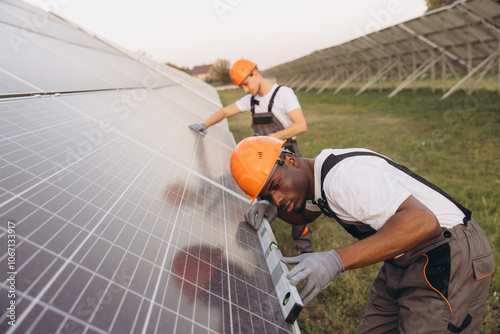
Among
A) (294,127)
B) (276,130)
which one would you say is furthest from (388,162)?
(276,130)

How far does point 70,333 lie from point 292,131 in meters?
3.02

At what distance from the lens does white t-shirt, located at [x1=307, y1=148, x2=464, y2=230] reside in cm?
148

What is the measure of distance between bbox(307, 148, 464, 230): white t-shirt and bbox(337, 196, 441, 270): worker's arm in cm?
5

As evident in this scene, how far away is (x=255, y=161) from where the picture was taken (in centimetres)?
196

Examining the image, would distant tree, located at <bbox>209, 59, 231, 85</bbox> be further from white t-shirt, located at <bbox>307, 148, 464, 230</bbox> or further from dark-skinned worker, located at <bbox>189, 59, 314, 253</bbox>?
white t-shirt, located at <bbox>307, 148, 464, 230</bbox>

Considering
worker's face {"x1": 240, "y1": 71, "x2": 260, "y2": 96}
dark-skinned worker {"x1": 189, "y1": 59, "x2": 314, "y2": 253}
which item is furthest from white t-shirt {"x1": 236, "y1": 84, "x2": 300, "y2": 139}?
worker's face {"x1": 240, "y1": 71, "x2": 260, "y2": 96}

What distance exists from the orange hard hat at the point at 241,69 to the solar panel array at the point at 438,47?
10271 millimetres

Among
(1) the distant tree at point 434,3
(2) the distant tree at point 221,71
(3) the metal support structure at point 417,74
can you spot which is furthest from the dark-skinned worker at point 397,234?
(2) the distant tree at point 221,71

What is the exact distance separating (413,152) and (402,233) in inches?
253

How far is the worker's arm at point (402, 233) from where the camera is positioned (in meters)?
1.39

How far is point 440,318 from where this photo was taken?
1623 millimetres

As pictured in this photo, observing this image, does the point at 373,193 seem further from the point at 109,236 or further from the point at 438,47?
the point at 438,47

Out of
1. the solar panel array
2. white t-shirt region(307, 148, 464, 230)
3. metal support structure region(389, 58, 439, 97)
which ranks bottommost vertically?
white t-shirt region(307, 148, 464, 230)

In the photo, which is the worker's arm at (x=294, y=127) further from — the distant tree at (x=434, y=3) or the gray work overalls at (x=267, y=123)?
the distant tree at (x=434, y=3)
